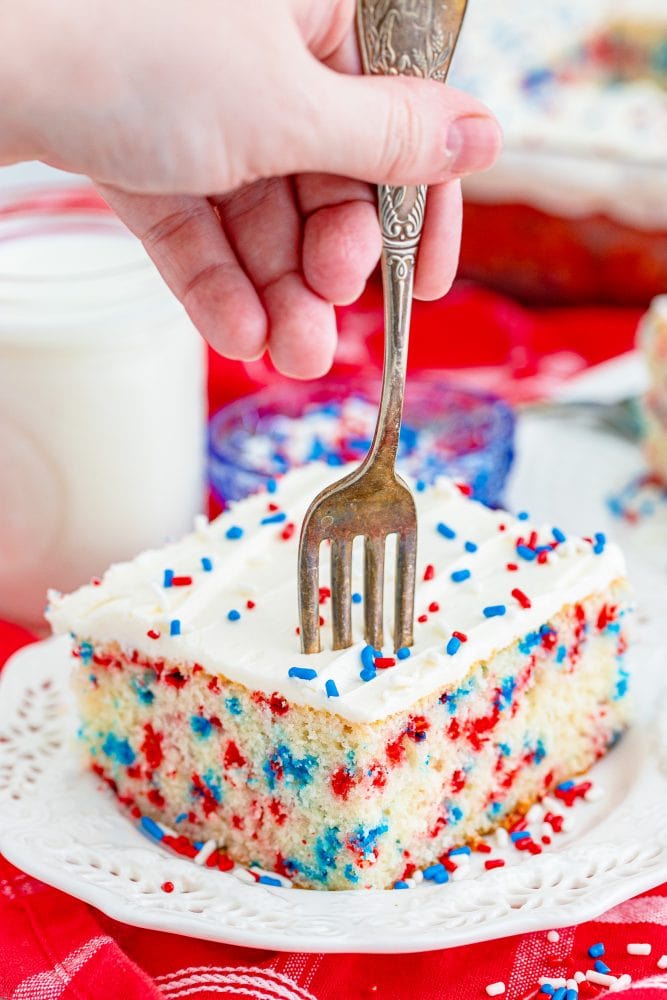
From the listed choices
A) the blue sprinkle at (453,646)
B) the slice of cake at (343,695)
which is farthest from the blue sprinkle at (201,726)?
the blue sprinkle at (453,646)

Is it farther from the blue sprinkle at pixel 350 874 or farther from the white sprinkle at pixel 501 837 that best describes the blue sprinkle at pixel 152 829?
the white sprinkle at pixel 501 837

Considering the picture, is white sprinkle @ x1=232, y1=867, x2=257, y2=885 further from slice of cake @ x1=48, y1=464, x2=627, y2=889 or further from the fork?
the fork

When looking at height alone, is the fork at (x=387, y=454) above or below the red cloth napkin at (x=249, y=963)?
above

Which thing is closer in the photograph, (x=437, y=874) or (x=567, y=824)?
(x=437, y=874)

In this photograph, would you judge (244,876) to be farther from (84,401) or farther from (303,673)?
(84,401)

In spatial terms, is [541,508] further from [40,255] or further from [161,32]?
[161,32]

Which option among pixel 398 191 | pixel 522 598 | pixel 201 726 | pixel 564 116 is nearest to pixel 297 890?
pixel 201 726
